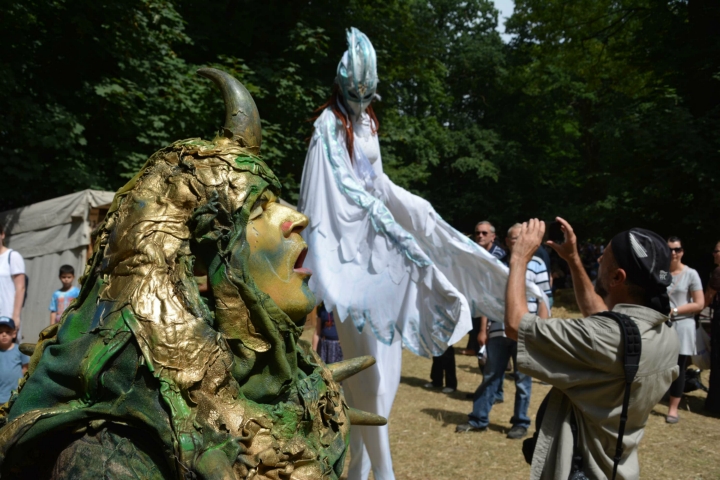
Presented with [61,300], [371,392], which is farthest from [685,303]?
[61,300]

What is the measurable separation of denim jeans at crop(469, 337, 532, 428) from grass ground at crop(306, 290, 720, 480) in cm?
18

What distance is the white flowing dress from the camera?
315 centimetres

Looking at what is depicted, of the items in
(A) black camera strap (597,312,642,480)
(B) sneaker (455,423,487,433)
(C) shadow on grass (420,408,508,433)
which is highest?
(A) black camera strap (597,312,642,480)

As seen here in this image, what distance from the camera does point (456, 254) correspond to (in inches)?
140

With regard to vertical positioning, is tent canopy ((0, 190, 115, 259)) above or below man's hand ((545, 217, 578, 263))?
below

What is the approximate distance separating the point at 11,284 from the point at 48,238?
9.65 ft

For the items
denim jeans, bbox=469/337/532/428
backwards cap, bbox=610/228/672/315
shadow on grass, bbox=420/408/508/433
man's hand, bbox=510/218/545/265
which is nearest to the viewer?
backwards cap, bbox=610/228/672/315

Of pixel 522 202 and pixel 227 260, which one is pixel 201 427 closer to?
pixel 227 260

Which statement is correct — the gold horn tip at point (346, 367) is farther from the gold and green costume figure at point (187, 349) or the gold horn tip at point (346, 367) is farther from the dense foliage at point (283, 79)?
the dense foliage at point (283, 79)

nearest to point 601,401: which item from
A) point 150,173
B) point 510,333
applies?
point 510,333

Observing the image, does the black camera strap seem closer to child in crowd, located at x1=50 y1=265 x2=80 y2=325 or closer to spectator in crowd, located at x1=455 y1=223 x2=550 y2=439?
spectator in crowd, located at x1=455 y1=223 x2=550 y2=439

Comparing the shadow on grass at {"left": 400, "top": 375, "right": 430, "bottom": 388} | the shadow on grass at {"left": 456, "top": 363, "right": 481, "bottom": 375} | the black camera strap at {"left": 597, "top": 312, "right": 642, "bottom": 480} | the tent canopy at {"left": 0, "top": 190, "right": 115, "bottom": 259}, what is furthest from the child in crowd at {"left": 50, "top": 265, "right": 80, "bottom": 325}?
the black camera strap at {"left": 597, "top": 312, "right": 642, "bottom": 480}

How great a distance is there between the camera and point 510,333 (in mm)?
2418

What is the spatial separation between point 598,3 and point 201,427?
1777cm
